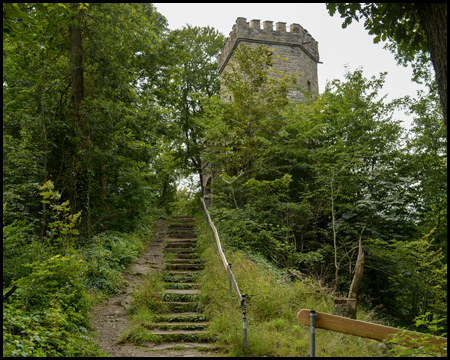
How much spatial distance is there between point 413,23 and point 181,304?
6455mm

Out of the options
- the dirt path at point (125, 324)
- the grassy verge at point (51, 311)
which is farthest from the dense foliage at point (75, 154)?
the dirt path at point (125, 324)

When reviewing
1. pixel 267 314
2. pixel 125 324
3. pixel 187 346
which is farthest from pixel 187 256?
pixel 187 346

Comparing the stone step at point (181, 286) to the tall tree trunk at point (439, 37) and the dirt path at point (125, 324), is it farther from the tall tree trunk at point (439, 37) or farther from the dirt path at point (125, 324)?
the tall tree trunk at point (439, 37)

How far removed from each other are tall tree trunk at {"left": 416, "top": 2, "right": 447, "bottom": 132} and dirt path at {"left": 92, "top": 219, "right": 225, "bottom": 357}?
182 inches

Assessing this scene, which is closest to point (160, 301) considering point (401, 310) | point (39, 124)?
point (39, 124)

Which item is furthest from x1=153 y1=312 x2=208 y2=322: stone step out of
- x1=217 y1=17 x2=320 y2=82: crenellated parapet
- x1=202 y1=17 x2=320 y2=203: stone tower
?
x1=217 y1=17 x2=320 y2=82: crenellated parapet

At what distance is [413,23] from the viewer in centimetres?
427

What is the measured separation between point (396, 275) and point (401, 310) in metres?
4.12

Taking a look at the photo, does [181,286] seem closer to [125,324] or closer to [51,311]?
[125,324]

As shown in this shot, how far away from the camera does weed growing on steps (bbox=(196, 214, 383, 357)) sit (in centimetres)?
508

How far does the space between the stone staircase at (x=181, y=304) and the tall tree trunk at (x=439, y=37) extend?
471 centimetres

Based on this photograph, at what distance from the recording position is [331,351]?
4871mm

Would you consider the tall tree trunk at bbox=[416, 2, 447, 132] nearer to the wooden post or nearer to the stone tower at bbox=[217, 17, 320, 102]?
the wooden post

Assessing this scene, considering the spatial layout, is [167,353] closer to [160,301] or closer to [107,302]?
[160,301]
